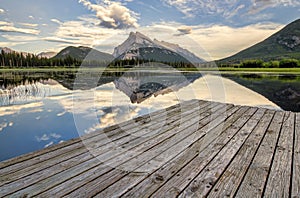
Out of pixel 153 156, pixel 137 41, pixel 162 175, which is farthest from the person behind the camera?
pixel 137 41

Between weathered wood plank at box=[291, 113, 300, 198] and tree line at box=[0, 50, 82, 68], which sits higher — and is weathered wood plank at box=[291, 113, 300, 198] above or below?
below

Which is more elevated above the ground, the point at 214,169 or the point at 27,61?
the point at 27,61

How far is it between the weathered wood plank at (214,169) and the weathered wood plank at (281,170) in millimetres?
443

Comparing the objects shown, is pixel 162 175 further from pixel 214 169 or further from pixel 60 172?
pixel 60 172

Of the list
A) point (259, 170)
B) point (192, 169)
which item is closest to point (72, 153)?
point (192, 169)

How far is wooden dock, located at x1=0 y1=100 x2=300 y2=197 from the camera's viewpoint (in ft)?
6.32

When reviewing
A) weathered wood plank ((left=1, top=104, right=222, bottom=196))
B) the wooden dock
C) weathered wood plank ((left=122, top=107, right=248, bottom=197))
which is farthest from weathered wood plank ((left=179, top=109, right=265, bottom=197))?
weathered wood plank ((left=1, top=104, right=222, bottom=196))

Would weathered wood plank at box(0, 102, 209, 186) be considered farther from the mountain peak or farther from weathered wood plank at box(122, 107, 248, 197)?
the mountain peak

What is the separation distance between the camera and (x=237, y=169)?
92.8 inches

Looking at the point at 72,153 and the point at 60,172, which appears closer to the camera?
the point at 60,172

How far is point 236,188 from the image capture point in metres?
1.96

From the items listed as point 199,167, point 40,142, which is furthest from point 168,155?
point 40,142

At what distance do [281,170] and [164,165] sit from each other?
1203mm

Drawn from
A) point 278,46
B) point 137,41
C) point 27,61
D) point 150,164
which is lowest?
point 150,164
